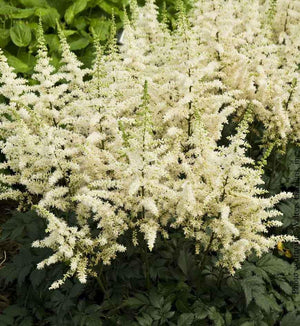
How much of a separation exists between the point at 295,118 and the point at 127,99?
2.12m

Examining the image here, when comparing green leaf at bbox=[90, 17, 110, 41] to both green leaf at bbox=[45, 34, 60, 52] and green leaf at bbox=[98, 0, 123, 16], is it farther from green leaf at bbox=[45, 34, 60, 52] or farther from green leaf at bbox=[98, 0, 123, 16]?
green leaf at bbox=[45, 34, 60, 52]

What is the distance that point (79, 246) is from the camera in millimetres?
3385

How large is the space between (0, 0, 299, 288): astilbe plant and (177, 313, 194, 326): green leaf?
23.6 inches

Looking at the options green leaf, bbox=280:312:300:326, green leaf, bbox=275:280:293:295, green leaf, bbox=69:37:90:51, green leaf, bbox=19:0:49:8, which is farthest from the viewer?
green leaf, bbox=19:0:49:8

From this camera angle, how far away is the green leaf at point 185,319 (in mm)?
3600

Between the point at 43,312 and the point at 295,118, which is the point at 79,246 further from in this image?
the point at 295,118

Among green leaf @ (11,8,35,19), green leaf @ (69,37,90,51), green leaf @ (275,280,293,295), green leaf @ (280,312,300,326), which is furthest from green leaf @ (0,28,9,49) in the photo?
green leaf @ (280,312,300,326)

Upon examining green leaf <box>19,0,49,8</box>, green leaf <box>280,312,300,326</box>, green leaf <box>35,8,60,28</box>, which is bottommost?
green leaf <box>280,312,300,326</box>

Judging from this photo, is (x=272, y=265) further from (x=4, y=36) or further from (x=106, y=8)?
(x=106, y=8)

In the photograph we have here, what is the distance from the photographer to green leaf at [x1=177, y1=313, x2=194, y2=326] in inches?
142

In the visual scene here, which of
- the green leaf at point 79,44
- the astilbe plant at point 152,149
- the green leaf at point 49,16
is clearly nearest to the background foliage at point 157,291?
the astilbe plant at point 152,149

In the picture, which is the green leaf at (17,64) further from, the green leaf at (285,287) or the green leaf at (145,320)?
the green leaf at (285,287)

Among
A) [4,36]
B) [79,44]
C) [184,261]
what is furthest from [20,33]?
[184,261]

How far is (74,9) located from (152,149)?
517 centimetres
